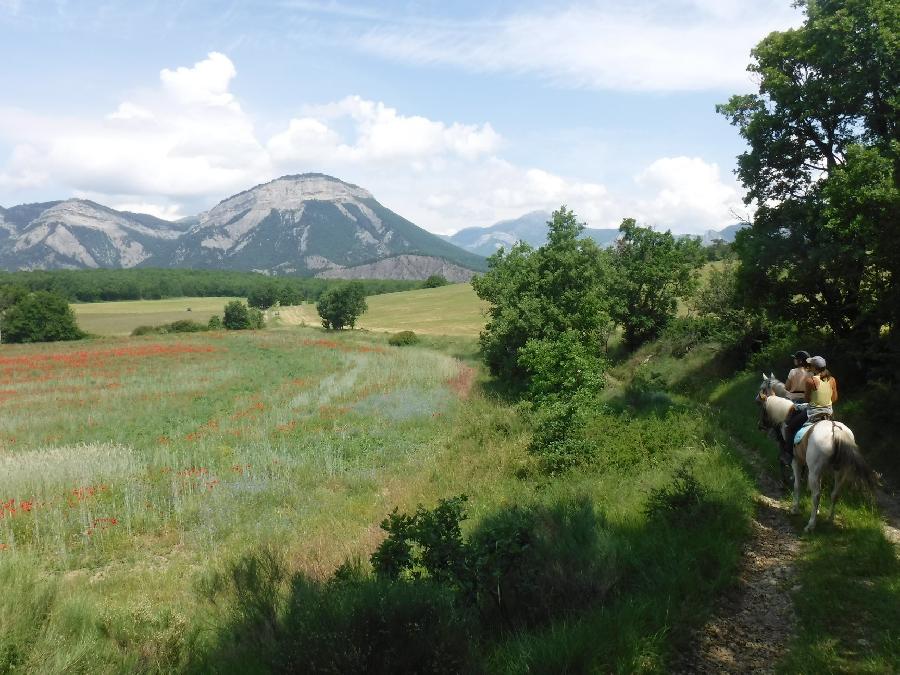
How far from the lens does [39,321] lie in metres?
81.8

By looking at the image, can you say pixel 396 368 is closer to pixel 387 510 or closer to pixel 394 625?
pixel 387 510

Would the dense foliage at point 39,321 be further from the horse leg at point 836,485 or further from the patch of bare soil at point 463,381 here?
the horse leg at point 836,485

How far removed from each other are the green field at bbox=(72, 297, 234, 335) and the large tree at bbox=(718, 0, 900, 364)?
331 ft

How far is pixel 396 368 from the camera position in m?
36.2

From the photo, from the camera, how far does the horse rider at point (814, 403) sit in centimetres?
905

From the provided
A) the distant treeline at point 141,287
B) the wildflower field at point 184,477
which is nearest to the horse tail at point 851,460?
the wildflower field at point 184,477

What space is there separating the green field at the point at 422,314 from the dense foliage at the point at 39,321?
114 feet

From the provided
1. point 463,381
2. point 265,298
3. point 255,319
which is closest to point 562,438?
point 463,381

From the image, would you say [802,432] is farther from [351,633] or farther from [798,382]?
[351,633]

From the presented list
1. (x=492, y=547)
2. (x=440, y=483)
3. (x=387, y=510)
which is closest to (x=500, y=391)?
Answer: (x=440, y=483)

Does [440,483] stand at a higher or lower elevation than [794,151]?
lower

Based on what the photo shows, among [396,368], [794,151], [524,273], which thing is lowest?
[396,368]

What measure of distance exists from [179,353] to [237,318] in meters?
49.8

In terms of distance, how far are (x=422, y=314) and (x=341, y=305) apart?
1827cm
